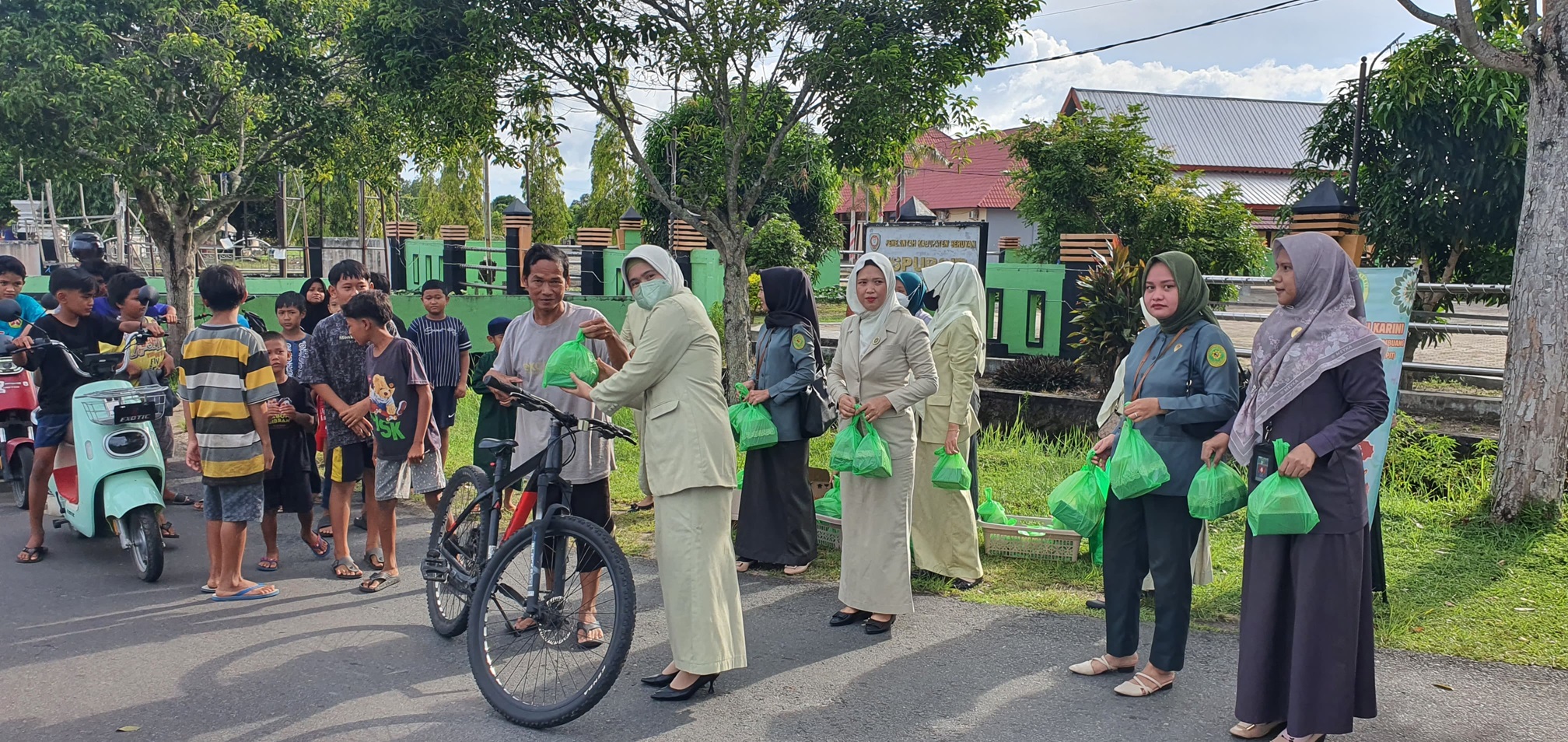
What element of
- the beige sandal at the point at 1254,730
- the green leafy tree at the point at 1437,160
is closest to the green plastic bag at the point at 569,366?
the beige sandal at the point at 1254,730

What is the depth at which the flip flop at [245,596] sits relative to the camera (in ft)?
18.3

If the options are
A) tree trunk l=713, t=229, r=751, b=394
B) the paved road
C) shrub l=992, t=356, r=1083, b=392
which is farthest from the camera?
shrub l=992, t=356, r=1083, b=392

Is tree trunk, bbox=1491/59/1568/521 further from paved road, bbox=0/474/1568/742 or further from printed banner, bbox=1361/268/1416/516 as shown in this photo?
paved road, bbox=0/474/1568/742

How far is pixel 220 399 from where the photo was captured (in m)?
5.48

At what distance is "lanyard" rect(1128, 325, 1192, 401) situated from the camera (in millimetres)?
4336

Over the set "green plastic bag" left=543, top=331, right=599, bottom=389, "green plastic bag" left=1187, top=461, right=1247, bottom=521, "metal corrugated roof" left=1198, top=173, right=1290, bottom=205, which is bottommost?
"green plastic bag" left=1187, top=461, right=1247, bottom=521

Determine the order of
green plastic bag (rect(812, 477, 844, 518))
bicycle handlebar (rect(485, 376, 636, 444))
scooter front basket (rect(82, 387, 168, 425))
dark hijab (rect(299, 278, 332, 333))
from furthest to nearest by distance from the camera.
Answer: dark hijab (rect(299, 278, 332, 333)) → green plastic bag (rect(812, 477, 844, 518)) → scooter front basket (rect(82, 387, 168, 425)) → bicycle handlebar (rect(485, 376, 636, 444))

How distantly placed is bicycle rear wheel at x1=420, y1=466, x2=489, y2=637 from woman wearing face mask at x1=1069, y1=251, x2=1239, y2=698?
267 cm

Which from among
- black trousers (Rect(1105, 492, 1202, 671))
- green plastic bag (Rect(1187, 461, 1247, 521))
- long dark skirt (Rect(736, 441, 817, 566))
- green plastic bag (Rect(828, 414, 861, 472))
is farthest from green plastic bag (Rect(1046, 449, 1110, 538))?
long dark skirt (Rect(736, 441, 817, 566))

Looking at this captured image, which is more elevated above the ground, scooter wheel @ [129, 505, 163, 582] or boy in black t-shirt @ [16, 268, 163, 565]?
boy in black t-shirt @ [16, 268, 163, 565]

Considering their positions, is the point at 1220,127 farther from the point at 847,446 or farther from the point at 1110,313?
the point at 847,446

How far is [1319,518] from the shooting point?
3.72 meters

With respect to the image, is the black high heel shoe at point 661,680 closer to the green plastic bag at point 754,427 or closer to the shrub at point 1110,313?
the green plastic bag at point 754,427

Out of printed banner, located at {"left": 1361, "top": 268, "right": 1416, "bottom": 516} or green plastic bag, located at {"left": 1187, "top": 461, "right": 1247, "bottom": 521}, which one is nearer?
green plastic bag, located at {"left": 1187, "top": 461, "right": 1247, "bottom": 521}
